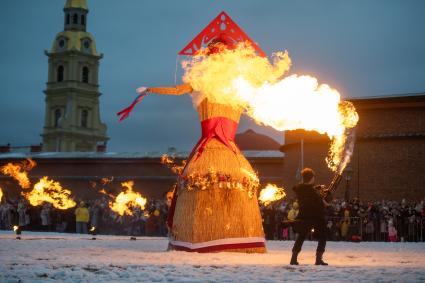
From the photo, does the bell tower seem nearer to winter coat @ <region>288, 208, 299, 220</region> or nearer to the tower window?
the tower window

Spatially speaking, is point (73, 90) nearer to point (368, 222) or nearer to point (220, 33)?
point (368, 222)

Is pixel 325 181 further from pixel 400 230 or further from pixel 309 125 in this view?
pixel 309 125

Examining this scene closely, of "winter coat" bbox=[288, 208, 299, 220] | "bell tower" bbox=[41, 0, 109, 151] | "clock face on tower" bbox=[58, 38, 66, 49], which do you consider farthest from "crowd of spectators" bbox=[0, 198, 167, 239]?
"clock face on tower" bbox=[58, 38, 66, 49]

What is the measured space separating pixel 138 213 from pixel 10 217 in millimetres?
7492

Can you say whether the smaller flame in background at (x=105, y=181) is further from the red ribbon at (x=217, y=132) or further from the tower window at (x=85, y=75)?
the tower window at (x=85, y=75)

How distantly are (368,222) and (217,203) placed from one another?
1308 cm

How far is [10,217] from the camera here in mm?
36500

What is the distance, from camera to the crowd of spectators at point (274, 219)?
27.2 metres

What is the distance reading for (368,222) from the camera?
A: 27594mm

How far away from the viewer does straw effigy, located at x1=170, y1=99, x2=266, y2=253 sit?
1572cm

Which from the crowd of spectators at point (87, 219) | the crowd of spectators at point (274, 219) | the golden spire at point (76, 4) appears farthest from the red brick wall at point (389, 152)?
the golden spire at point (76, 4)

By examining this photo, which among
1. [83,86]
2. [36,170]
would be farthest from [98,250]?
[83,86]

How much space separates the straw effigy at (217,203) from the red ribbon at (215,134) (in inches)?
4.7

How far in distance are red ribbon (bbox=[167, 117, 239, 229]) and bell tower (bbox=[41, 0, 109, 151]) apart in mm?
95465
